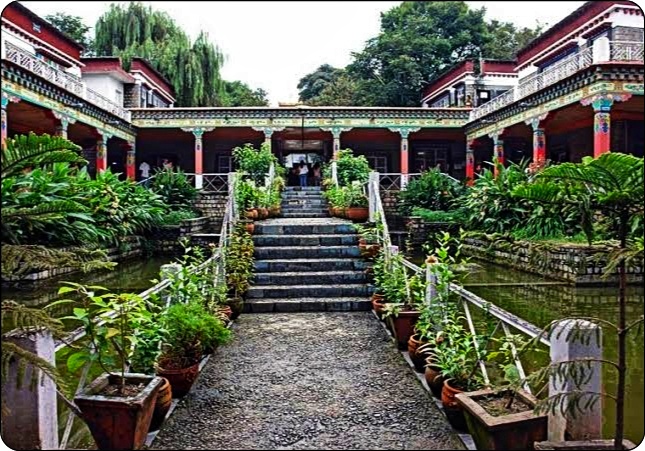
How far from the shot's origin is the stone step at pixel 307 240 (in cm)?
825

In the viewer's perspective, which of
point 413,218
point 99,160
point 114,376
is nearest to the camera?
point 114,376

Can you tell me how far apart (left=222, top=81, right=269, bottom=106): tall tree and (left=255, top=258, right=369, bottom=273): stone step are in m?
25.6

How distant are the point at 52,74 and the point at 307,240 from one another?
9.41m

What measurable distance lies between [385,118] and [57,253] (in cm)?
1882

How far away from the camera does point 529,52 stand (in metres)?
20.7

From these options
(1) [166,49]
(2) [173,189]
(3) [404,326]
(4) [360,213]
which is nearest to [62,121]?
(2) [173,189]

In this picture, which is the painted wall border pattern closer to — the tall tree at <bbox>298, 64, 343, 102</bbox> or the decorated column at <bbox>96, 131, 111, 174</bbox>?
the decorated column at <bbox>96, 131, 111, 174</bbox>

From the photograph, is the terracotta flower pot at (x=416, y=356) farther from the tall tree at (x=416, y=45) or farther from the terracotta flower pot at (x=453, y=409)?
the tall tree at (x=416, y=45)

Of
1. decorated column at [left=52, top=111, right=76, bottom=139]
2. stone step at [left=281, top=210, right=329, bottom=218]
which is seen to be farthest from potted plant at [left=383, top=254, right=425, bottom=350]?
decorated column at [left=52, top=111, right=76, bottom=139]

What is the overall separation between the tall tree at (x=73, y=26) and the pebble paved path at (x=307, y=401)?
21663mm

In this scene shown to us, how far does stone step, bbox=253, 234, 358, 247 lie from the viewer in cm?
825

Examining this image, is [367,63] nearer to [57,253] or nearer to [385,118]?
[385,118]

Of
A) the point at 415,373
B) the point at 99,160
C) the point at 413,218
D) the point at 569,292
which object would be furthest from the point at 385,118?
the point at 415,373

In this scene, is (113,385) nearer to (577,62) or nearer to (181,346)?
(181,346)
